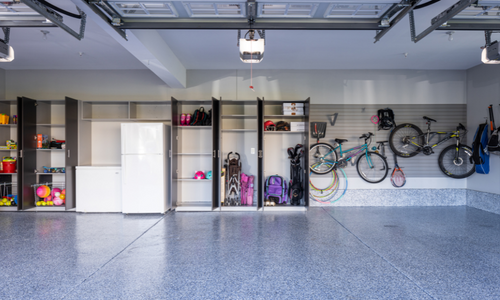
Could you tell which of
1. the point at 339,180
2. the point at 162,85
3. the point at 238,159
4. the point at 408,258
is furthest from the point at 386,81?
the point at 162,85

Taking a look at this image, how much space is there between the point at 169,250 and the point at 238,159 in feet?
9.34

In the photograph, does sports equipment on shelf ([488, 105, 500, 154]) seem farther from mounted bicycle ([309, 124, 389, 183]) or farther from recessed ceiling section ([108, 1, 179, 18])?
recessed ceiling section ([108, 1, 179, 18])

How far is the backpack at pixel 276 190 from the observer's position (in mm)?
5777

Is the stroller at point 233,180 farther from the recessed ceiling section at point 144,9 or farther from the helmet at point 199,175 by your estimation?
the recessed ceiling section at point 144,9

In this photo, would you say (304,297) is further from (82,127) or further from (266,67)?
(82,127)

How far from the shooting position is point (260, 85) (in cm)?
618

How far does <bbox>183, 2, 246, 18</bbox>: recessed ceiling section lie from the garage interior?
16 mm

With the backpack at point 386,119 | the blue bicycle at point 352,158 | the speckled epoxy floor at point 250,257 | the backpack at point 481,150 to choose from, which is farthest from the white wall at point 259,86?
the speckled epoxy floor at point 250,257

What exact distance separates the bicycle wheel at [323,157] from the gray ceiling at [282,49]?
1745 mm

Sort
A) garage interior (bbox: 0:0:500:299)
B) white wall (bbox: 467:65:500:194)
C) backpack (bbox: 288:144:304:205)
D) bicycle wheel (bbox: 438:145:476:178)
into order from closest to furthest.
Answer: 1. garage interior (bbox: 0:0:500:299)
2. white wall (bbox: 467:65:500:194)
3. backpack (bbox: 288:144:304:205)
4. bicycle wheel (bbox: 438:145:476:178)

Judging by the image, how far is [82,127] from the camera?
581 cm

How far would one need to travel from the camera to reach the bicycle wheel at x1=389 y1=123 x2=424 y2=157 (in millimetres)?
6059

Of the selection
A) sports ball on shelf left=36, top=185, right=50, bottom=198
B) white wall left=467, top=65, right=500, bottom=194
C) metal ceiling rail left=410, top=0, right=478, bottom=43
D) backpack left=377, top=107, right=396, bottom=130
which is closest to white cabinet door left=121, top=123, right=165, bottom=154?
sports ball on shelf left=36, top=185, right=50, bottom=198

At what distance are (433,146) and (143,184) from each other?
6118mm
